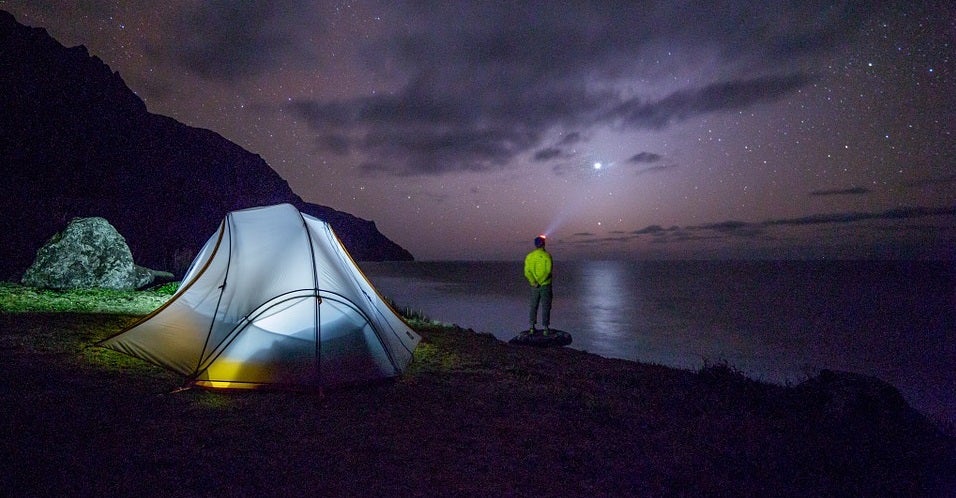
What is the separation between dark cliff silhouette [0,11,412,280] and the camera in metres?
39.1

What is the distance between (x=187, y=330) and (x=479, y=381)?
4632mm

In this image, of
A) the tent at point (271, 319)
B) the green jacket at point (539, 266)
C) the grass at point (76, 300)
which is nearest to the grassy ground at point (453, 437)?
the tent at point (271, 319)

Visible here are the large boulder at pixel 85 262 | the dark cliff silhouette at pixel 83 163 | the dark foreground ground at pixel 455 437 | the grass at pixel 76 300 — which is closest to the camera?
the dark foreground ground at pixel 455 437

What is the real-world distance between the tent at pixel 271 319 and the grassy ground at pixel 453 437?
30cm

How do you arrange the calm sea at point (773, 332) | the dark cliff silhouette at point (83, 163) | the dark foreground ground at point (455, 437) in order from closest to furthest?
the dark foreground ground at point (455, 437) → the calm sea at point (773, 332) → the dark cliff silhouette at point (83, 163)

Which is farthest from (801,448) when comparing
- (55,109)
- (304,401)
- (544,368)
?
(55,109)

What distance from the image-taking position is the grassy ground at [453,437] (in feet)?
12.9

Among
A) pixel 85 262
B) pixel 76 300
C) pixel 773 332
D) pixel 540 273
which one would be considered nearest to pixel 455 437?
pixel 540 273

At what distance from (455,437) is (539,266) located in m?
7.24

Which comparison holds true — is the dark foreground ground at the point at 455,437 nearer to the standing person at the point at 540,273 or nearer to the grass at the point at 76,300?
the grass at the point at 76,300

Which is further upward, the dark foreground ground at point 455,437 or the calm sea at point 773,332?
the dark foreground ground at point 455,437

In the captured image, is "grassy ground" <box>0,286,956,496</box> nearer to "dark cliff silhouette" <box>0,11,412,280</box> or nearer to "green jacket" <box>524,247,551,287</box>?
"green jacket" <box>524,247,551,287</box>

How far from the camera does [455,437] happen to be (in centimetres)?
500

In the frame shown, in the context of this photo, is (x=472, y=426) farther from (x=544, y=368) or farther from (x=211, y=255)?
(x=211, y=255)
